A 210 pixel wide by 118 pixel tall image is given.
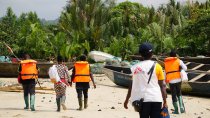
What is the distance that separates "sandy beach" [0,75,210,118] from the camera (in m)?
10.0

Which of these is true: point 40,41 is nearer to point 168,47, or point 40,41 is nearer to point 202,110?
point 168,47

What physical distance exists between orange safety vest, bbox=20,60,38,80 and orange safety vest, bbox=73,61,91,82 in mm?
1165

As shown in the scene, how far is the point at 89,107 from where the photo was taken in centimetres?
1178

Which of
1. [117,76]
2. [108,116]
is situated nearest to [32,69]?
[108,116]

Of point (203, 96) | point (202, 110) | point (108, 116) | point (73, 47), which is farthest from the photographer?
point (73, 47)

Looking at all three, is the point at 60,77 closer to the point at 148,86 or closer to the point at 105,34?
the point at 148,86

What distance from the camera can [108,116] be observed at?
983cm

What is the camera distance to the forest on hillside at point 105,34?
30.0 m

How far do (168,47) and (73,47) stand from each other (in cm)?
747

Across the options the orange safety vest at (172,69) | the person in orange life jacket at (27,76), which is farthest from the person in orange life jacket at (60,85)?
the orange safety vest at (172,69)

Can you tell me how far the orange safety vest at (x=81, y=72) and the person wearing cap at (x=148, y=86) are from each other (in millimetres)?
5735

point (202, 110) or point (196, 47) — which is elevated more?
point (196, 47)

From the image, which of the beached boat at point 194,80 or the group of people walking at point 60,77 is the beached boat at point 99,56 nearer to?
the beached boat at point 194,80

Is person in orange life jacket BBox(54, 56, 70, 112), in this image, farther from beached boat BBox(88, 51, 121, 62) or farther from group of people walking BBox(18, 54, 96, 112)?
beached boat BBox(88, 51, 121, 62)
